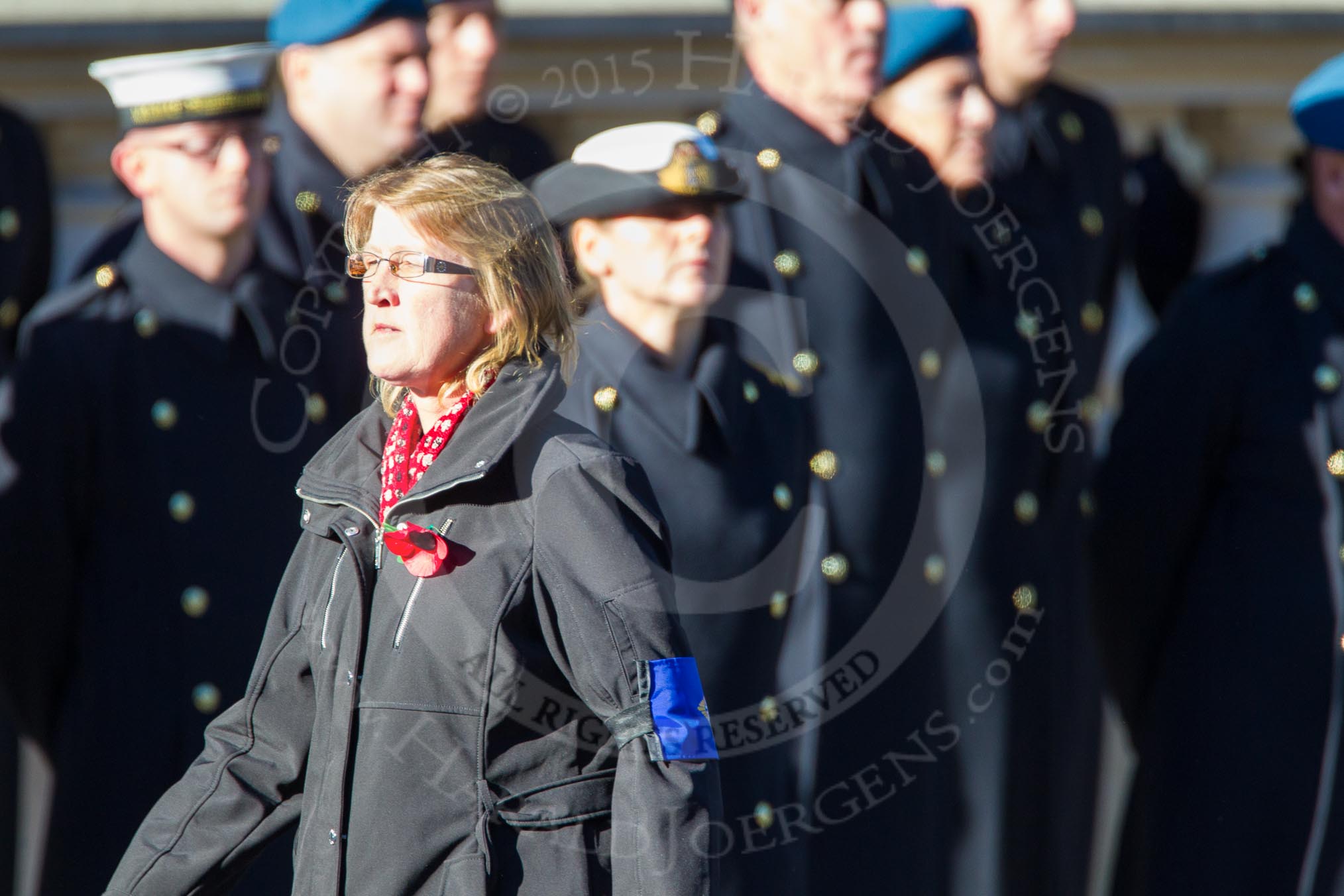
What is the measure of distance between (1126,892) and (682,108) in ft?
5.82

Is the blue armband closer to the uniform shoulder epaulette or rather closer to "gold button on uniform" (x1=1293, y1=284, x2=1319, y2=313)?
the uniform shoulder epaulette

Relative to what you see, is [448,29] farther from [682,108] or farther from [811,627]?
[811,627]

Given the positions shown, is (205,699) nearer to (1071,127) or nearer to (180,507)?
(180,507)

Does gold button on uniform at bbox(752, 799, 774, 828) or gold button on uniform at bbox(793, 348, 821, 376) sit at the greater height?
gold button on uniform at bbox(793, 348, 821, 376)

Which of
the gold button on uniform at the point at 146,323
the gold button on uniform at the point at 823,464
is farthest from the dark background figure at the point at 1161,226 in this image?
the gold button on uniform at the point at 146,323

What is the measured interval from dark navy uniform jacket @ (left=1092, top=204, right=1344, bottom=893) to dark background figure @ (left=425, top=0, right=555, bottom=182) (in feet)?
4.29

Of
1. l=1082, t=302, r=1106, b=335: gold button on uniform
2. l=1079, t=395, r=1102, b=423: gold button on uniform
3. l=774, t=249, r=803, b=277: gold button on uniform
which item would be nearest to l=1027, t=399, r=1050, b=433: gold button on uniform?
l=1079, t=395, r=1102, b=423: gold button on uniform

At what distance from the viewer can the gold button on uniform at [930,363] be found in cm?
330

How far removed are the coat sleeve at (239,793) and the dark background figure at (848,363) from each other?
1.17m

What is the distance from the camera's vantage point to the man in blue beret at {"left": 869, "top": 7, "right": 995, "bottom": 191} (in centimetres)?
331

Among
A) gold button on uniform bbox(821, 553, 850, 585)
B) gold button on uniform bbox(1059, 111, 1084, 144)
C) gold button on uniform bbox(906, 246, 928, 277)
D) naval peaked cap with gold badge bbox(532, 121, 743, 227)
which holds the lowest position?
gold button on uniform bbox(821, 553, 850, 585)

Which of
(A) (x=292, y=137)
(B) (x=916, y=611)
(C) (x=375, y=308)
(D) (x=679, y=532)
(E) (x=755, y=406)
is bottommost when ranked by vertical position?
(B) (x=916, y=611)

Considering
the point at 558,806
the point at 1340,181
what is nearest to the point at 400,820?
the point at 558,806

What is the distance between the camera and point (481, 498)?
2.01 m
